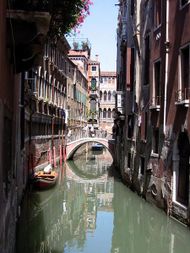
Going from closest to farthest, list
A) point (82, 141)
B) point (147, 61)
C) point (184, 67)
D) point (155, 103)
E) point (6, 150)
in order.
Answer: point (6, 150) < point (184, 67) < point (155, 103) < point (147, 61) < point (82, 141)

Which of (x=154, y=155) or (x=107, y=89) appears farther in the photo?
(x=107, y=89)

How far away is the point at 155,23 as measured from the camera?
16859mm

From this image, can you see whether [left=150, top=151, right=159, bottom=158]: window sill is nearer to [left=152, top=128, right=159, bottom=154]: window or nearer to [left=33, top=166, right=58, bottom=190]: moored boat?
[left=152, top=128, right=159, bottom=154]: window

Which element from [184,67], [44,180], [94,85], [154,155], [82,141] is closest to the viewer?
[184,67]

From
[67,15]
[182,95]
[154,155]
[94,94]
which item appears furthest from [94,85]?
[67,15]

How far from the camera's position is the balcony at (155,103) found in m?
15.9

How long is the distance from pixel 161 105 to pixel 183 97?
2.25 meters

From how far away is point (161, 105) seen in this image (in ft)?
50.6

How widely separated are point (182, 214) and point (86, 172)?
62.5 ft

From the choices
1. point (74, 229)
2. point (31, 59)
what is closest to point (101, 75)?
point (74, 229)

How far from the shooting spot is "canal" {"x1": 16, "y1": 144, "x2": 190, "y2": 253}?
1180 cm

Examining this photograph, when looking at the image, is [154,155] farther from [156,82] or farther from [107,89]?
[107,89]

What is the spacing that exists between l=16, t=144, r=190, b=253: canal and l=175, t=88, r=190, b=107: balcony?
342 cm

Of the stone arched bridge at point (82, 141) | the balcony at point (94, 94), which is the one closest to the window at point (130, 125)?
the stone arched bridge at point (82, 141)
